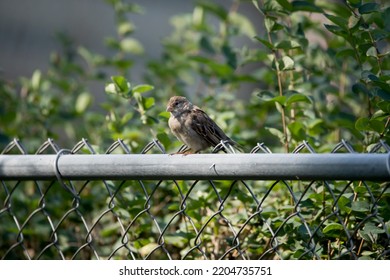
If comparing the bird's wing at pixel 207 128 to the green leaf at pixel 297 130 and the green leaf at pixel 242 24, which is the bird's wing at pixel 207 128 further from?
the green leaf at pixel 242 24

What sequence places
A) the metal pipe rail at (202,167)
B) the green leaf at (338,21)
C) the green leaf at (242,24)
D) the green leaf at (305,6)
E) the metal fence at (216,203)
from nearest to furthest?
1. the metal pipe rail at (202,167)
2. the metal fence at (216,203)
3. the green leaf at (338,21)
4. the green leaf at (305,6)
5. the green leaf at (242,24)

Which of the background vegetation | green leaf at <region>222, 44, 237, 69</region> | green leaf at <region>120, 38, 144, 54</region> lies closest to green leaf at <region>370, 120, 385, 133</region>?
the background vegetation

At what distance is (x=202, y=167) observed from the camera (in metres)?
2.03

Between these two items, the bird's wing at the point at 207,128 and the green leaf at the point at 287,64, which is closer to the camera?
the green leaf at the point at 287,64

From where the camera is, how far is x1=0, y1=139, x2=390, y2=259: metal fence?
1.97 metres

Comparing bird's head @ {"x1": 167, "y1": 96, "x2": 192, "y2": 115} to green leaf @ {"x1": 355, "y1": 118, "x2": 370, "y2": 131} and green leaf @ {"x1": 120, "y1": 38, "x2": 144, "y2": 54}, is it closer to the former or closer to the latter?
green leaf @ {"x1": 120, "y1": 38, "x2": 144, "y2": 54}

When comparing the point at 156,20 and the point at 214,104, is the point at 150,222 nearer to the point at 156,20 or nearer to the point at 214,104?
the point at 214,104

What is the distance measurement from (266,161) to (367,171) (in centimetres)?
28

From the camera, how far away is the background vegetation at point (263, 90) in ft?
8.46

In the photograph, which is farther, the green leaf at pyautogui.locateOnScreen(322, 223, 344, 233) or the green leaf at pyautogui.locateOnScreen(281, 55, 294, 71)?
the green leaf at pyautogui.locateOnScreen(281, 55, 294, 71)

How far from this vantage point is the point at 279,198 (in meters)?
2.83

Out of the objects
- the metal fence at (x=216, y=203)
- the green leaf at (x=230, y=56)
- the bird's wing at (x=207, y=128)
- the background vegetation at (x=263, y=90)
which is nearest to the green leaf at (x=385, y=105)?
the background vegetation at (x=263, y=90)

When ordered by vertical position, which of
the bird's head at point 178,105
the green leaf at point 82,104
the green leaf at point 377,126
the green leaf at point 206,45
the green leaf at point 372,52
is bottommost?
the green leaf at point 377,126
